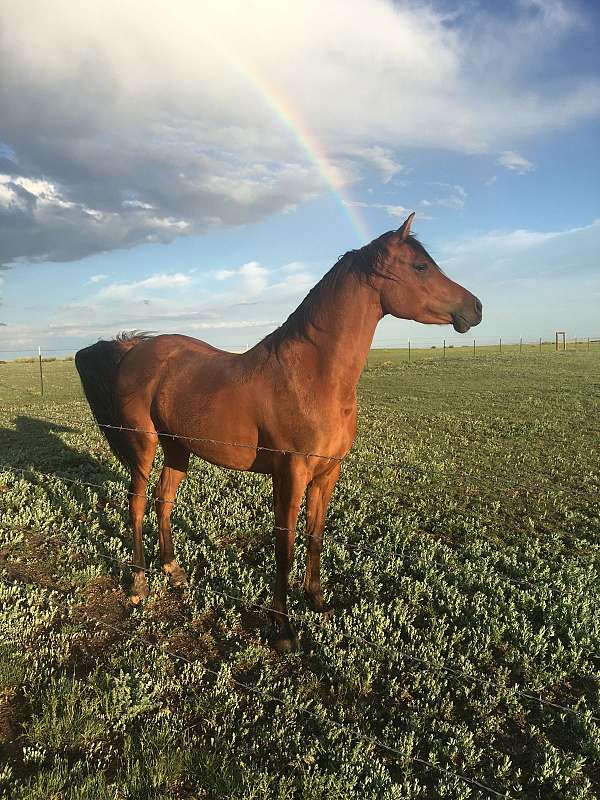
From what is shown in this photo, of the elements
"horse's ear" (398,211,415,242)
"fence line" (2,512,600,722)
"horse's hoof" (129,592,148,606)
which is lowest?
"fence line" (2,512,600,722)

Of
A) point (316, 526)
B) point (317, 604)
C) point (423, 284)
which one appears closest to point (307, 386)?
point (423, 284)

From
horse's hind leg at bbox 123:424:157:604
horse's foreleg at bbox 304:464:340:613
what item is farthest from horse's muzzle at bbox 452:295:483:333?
horse's hind leg at bbox 123:424:157:604

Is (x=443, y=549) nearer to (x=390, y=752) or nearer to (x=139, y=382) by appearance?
(x=390, y=752)

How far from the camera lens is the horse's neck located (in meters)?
4.07

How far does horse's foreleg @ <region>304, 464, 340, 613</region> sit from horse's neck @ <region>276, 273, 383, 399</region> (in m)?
0.86

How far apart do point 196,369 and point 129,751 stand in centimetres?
305

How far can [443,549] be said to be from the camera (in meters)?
5.84

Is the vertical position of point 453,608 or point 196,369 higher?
point 196,369

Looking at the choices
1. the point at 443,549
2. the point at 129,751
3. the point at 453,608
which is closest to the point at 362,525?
the point at 443,549

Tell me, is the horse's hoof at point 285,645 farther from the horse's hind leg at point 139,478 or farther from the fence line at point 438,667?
the horse's hind leg at point 139,478

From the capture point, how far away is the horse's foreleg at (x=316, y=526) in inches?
174

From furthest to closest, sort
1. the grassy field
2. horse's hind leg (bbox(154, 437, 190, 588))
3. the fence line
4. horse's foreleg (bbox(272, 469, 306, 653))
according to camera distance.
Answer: horse's hind leg (bbox(154, 437, 190, 588)), horse's foreleg (bbox(272, 469, 306, 653)), the fence line, the grassy field

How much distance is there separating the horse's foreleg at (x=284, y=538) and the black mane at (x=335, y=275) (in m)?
1.18

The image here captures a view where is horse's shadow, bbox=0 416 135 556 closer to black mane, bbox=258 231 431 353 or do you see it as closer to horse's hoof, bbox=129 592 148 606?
horse's hoof, bbox=129 592 148 606
